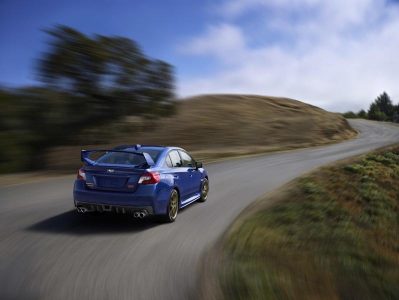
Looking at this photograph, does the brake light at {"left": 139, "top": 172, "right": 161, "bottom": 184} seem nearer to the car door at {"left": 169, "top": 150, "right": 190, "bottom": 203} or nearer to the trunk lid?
the trunk lid

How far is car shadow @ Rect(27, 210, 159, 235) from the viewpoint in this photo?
828cm

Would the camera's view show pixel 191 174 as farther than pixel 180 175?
Yes

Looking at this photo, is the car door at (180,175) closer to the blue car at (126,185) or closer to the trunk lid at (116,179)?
the blue car at (126,185)

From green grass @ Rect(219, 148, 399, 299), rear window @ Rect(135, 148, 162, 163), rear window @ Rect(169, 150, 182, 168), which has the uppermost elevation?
rear window @ Rect(135, 148, 162, 163)

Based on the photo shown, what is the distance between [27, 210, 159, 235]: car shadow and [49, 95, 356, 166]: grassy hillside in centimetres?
1263

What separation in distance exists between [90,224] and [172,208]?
1640mm

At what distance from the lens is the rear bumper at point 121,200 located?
8539 millimetres

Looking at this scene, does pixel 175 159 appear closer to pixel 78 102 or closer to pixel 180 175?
pixel 180 175

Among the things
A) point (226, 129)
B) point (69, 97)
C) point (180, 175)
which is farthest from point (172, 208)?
point (226, 129)

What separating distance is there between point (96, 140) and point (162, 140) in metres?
16.5

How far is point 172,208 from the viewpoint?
951 centimetres

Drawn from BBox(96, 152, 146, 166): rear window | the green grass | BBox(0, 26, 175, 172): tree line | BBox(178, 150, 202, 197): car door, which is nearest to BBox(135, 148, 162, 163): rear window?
BBox(96, 152, 146, 166): rear window

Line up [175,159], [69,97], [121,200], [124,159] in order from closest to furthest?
[121,200], [124,159], [175,159], [69,97]

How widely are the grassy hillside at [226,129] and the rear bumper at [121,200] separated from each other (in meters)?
13.4
